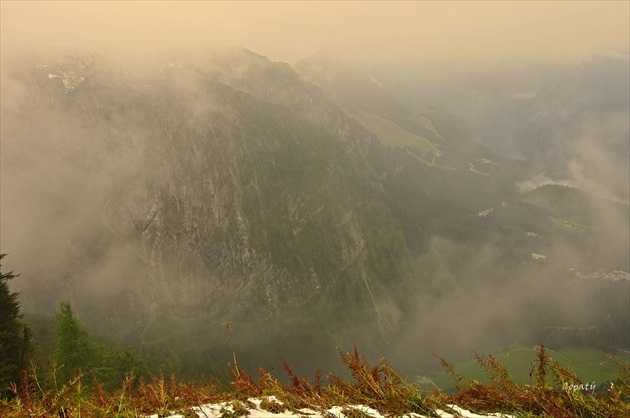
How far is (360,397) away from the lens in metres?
6.99

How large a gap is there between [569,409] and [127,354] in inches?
2335

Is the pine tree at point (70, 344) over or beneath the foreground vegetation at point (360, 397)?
beneath

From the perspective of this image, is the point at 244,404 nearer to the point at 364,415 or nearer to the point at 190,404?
the point at 190,404

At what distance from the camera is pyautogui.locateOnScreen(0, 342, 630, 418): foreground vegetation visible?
6.22m

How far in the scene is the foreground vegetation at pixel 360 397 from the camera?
6.22 m

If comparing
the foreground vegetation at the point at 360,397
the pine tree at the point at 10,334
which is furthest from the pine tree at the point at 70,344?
the foreground vegetation at the point at 360,397

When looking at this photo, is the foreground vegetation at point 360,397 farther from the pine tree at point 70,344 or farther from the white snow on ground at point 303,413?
the pine tree at point 70,344

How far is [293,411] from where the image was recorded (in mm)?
6719

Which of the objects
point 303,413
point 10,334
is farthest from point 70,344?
point 303,413

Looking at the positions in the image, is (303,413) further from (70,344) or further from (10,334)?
(70,344)

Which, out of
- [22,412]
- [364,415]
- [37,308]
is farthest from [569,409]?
[37,308]

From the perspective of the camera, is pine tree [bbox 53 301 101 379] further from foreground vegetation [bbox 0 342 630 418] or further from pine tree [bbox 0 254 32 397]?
foreground vegetation [bbox 0 342 630 418]

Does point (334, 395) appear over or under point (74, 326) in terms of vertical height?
over

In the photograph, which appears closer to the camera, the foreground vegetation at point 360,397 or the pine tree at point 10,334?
the foreground vegetation at point 360,397
